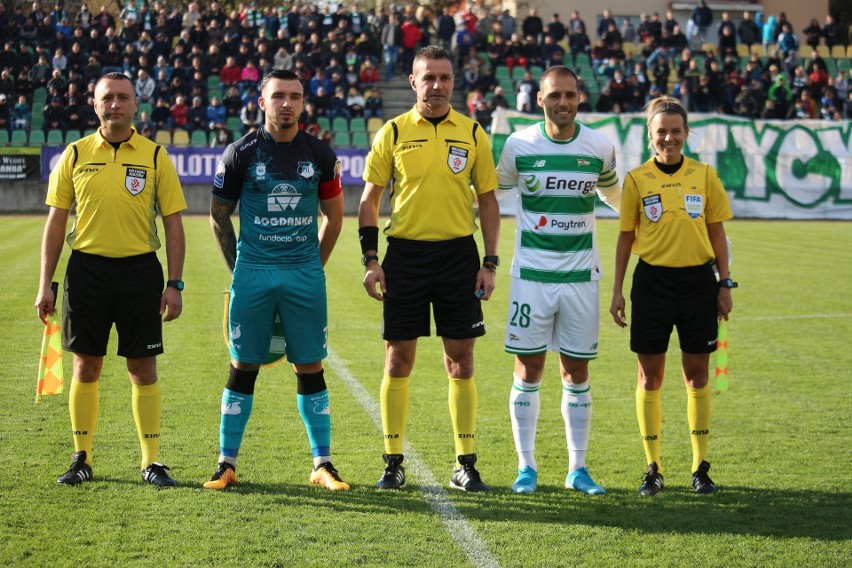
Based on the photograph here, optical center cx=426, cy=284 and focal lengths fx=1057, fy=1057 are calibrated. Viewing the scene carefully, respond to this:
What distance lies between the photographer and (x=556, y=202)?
520 cm

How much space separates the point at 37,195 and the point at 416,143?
22685 millimetres

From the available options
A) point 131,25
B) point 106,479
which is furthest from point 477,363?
point 131,25

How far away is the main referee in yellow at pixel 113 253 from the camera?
16.9 feet

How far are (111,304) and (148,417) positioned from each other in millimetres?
605

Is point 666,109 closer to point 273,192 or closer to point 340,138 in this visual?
point 273,192

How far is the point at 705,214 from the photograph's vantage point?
5305 mm

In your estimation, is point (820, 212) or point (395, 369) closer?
point (395, 369)

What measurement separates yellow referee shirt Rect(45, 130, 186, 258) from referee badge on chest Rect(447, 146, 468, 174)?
4.68 ft

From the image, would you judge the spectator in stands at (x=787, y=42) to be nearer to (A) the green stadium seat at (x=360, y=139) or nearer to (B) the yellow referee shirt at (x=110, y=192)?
(A) the green stadium seat at (x=360, y=139)

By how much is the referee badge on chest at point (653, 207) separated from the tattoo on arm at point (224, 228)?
206 centimetres

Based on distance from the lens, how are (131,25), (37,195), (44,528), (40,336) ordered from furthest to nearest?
(131,25) < (37,195) < (40,336) < (44,528)

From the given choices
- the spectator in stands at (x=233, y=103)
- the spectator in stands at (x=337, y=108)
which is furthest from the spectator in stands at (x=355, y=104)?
the spectator in stands at (x=233, y=103)

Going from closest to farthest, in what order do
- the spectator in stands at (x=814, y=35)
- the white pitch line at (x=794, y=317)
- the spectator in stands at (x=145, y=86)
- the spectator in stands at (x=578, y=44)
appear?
the white pitch line at (x=794, y=317)
the spectator in stands at (x=145, y=86)
the spectator in stands at (x=578, y=44)
the spectator in stands at (x=814, y=35)

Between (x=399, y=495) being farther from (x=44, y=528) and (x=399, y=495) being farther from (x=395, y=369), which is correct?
(x=44, y=528)
